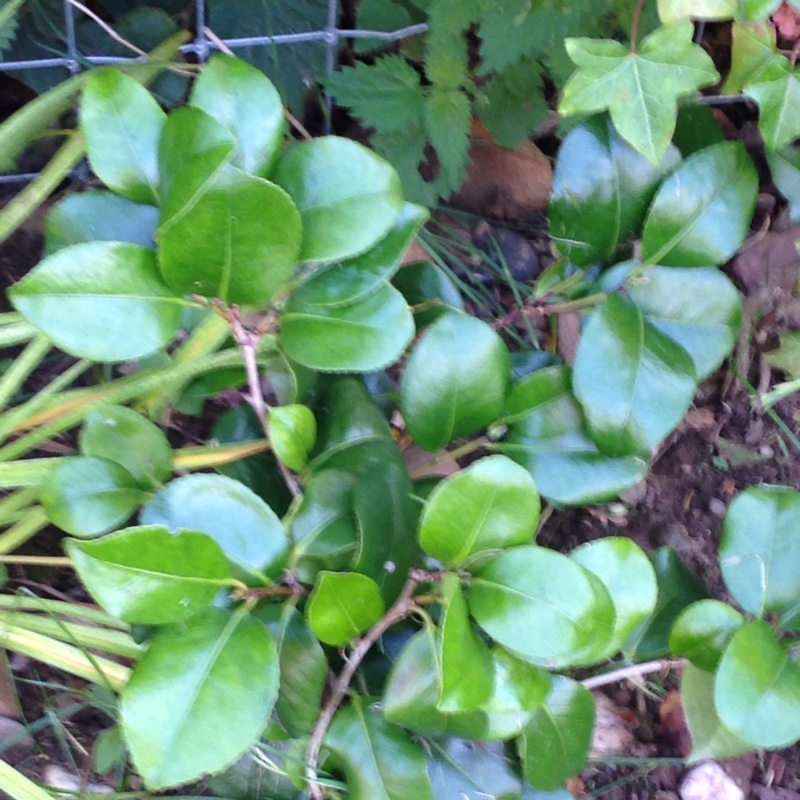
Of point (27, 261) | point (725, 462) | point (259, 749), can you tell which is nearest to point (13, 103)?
point (27, 261)

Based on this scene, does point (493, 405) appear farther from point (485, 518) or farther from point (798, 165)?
point (798, 165)

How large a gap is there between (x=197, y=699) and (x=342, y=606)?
13cm

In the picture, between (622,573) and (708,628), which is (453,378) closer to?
(622,573)

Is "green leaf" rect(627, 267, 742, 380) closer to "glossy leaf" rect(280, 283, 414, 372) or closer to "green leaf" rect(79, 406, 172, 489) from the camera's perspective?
"glossy leaf" rect(280, 283, 414, 372)

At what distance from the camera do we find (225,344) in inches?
39.4

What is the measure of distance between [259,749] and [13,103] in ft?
3.11

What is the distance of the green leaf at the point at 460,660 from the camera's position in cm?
63

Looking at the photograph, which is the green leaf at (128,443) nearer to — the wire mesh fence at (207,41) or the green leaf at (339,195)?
the green leaf at (339,195)

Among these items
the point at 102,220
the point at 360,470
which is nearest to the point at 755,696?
the point at 360,470

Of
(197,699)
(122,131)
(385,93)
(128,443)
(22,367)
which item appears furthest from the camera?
(385,93)

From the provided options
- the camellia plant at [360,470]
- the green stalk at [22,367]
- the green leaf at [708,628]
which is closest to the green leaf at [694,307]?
the camellia plant at [360,470]

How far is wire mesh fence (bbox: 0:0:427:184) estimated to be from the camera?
43.2 inches

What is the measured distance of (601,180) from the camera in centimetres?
86

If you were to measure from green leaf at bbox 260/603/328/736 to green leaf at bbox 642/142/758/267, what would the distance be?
49cm
